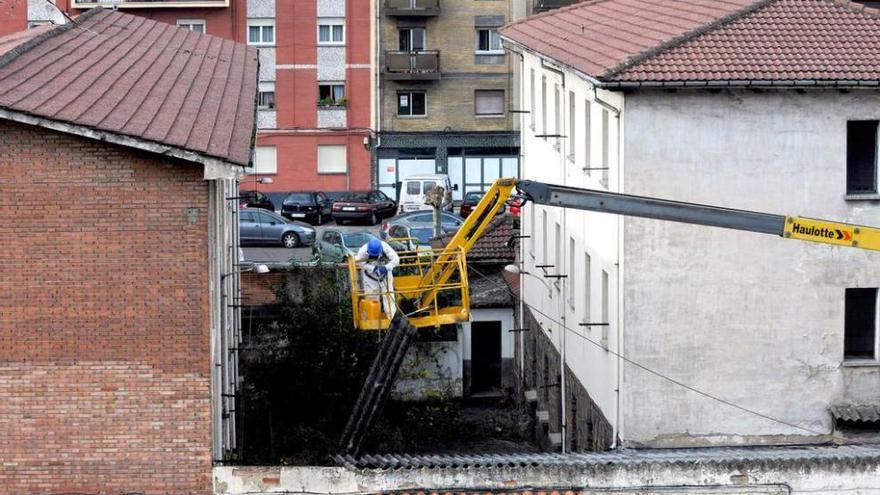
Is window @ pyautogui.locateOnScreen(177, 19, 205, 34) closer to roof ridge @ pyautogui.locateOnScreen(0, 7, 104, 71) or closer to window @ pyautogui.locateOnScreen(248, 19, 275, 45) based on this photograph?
window @ pyautogui.locateOnScreen(248, 19, 275, 45)

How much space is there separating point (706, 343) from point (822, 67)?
425 cm

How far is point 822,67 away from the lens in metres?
23.2

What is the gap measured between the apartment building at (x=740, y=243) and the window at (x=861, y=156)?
0.02 m

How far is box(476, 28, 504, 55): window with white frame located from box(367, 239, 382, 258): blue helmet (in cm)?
3452

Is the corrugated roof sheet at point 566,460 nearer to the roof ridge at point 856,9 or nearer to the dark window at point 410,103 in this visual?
A: the roof ridge at point 856,9

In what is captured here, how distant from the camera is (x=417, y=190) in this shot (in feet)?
179

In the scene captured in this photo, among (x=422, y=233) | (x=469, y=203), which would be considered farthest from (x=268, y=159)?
(x=422, y=233)

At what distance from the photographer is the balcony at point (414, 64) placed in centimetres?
5769

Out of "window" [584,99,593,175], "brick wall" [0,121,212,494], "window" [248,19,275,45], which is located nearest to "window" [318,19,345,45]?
"window" [248,19,275,45]

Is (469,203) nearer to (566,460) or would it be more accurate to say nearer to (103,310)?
(566,460)

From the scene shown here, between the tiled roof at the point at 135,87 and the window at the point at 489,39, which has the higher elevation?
the window at the point at 489,39

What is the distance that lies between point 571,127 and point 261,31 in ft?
102

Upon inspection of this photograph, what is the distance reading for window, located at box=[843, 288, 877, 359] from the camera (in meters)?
24.5

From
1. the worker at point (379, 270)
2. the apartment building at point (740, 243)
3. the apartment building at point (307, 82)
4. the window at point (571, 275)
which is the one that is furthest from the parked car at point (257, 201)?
the apartment building at point (740, 243)
